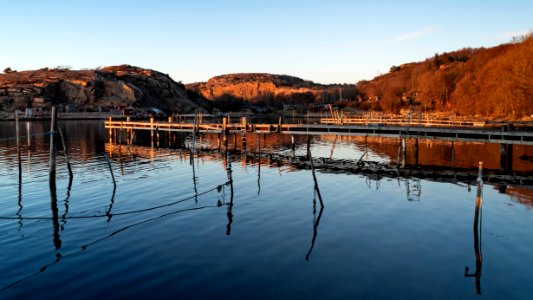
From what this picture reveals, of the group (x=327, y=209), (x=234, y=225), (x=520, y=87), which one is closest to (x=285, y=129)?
(x=327, y=209)

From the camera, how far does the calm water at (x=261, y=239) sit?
12.1 meters

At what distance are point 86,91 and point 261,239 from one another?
156374 mm

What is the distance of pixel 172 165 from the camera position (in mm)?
36781

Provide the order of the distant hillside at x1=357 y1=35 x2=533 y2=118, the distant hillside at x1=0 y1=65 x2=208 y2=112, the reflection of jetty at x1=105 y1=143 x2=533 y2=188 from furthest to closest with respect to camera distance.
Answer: the distant hillside at x1=0 y1=65 x2=208 y2=112 → the distant hillside at x1=357 y1=35 x2=533 y2=118 → the reflection of jetty at x1=105 y1=143 x2=533 y2=188

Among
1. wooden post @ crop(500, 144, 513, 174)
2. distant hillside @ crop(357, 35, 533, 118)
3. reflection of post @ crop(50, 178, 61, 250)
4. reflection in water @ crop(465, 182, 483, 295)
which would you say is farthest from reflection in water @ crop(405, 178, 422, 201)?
distant hillside @ crop(357, 35, 533, 118)

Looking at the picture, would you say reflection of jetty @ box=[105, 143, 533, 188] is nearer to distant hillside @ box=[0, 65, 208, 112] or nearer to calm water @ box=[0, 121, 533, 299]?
calm water @ box=[0, 121, 533, 299]

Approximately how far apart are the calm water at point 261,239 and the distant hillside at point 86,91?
426 ft

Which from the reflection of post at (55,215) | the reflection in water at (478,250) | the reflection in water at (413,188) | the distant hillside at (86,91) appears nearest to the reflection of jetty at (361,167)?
the reflection in water at (413,188)

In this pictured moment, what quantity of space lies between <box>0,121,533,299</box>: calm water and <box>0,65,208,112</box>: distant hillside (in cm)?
12970

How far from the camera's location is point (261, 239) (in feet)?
53.8

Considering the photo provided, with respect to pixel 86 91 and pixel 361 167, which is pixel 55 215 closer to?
pixel 361 167

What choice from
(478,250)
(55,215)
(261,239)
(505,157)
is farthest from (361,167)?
(55,215)

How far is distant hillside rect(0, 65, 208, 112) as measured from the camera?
138 m

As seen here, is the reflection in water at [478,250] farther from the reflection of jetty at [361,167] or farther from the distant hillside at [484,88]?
the distant hillside at [484,88]
